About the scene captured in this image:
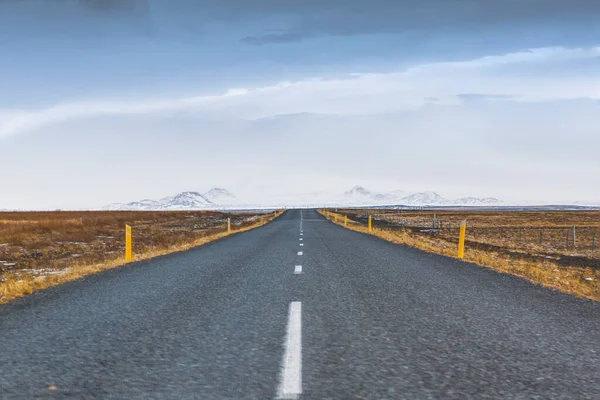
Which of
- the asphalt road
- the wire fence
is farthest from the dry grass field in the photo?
the asphalt road

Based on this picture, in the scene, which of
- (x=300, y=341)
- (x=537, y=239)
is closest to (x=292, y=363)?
(x=300, y=341)

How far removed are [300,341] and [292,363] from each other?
2.74 feet

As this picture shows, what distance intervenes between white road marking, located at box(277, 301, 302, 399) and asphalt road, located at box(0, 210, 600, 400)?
19 mm

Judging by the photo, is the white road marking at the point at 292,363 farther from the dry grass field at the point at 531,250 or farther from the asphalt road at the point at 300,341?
the dry grass field at the point at 531,250

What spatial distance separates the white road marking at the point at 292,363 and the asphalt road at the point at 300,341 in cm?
2

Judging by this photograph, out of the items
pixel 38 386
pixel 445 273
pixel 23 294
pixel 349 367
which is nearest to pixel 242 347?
pixel 349 367

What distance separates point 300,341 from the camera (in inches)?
214

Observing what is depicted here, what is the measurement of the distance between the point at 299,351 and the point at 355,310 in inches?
93.7

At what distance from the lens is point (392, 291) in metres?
9.06

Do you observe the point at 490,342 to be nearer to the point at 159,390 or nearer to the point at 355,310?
the point at 355,310

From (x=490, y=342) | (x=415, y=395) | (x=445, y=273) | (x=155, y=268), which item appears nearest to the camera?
(x=415, y=395)

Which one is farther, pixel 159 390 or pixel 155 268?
pixel 155 268

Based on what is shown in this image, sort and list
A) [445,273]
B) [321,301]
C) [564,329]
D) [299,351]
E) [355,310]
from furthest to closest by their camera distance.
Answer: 1. [445,273]
2. [321,301]
3. [355,310]
4. [564,329]
5. [299,351]

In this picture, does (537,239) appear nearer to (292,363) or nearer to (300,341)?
(300,341)
